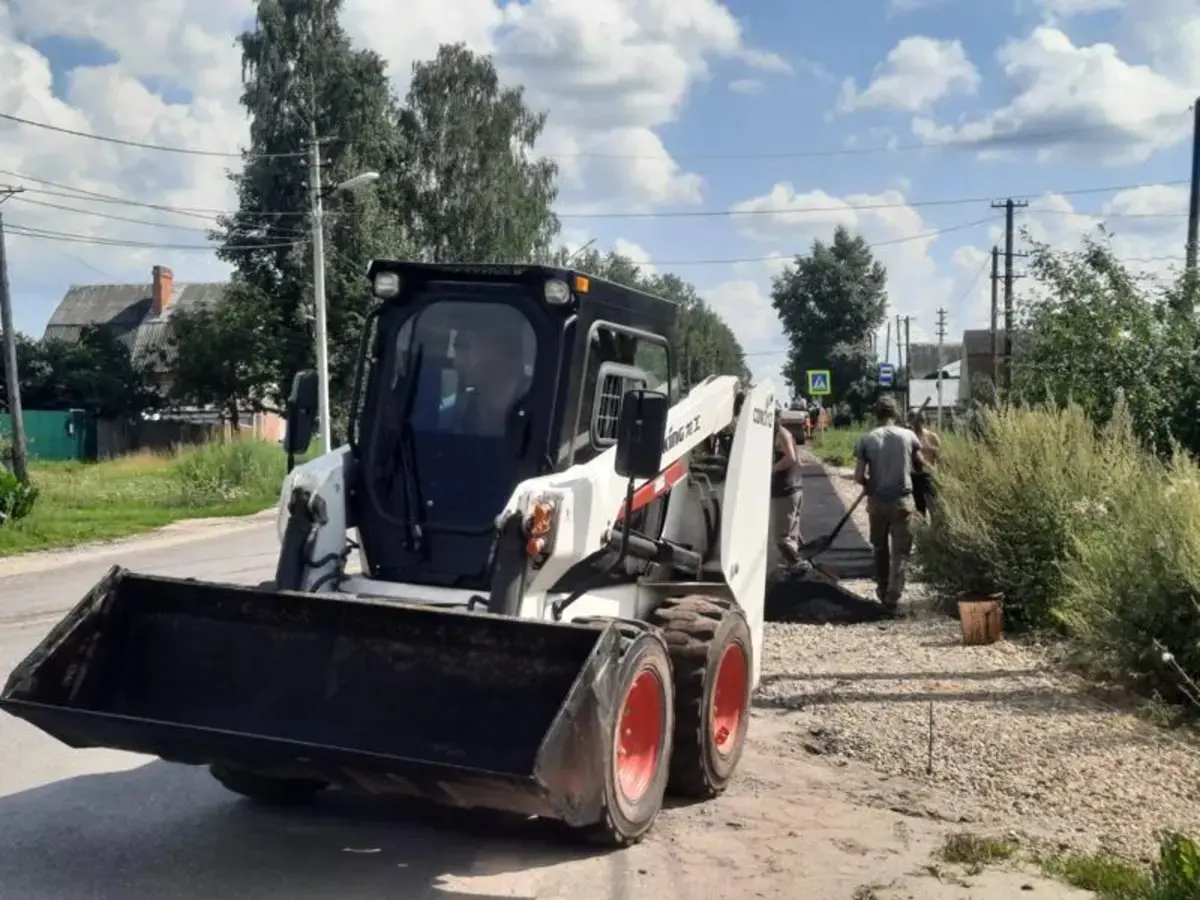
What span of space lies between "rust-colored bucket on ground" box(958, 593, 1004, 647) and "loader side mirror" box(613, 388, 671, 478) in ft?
16.6

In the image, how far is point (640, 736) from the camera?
5.55m

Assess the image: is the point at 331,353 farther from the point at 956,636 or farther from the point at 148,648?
the point at 148,648

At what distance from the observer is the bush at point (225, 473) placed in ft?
98.0

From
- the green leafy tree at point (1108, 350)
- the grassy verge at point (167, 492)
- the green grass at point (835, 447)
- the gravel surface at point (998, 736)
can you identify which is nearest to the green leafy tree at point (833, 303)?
the green grass at point (835, 447)

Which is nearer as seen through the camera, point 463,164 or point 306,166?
point 306,166

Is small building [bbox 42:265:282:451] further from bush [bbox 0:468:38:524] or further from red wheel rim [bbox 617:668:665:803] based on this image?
red wheel rim [bbox 617:668:665:803]

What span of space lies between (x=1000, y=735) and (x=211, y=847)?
4.13 meters

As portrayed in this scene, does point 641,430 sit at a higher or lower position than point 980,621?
higher

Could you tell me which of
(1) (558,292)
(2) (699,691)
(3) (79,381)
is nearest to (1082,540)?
(2) (699,691)

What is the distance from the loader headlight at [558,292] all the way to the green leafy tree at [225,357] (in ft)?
137

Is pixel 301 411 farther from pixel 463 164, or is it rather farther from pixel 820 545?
pixel 463 164

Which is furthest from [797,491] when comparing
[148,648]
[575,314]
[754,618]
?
[148,648]

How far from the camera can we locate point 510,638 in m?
5.20

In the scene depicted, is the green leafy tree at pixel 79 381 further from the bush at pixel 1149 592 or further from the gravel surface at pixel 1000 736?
the bush at pixel 1149 592
